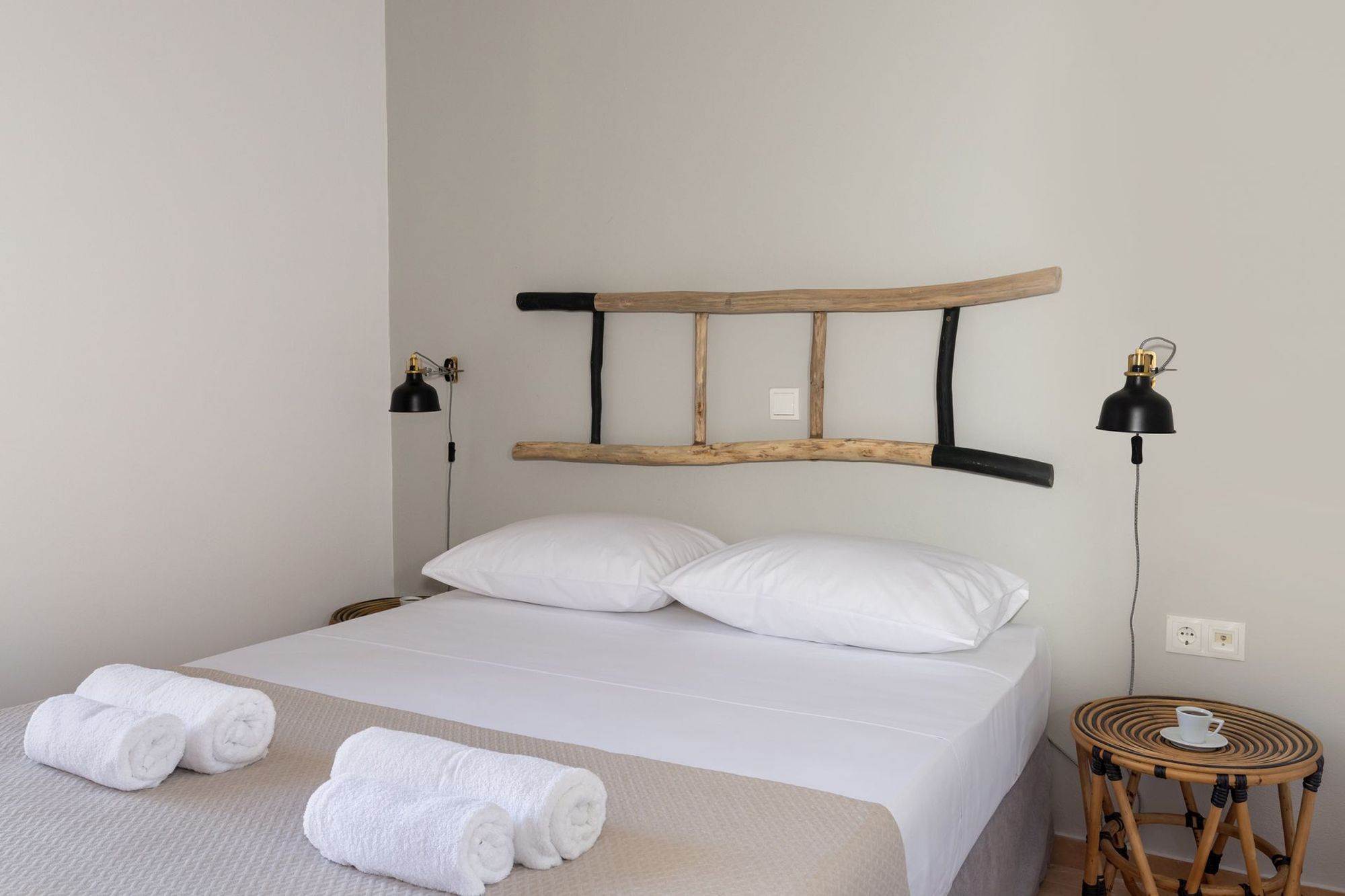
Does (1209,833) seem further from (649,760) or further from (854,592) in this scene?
(649,760)

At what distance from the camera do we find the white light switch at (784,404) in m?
2.62

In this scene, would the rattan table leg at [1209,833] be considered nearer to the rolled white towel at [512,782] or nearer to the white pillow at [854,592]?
the white pillow at [854,592]

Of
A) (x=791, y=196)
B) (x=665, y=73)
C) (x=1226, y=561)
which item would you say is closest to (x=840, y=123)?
(x=791, y=196)

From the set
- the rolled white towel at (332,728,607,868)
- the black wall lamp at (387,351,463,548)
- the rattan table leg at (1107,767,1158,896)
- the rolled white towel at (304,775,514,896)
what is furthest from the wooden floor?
the black wall lamp at (387,351,463,548)

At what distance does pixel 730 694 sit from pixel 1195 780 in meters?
0.77

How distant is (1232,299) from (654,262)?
4.64 ft

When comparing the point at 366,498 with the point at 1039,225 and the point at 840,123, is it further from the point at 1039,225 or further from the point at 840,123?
the point at 1039,225

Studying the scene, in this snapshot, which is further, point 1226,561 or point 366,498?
point 366,498

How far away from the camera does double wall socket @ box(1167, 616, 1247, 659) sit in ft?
7.02

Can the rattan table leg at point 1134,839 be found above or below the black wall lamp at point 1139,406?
below

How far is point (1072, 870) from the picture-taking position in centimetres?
228

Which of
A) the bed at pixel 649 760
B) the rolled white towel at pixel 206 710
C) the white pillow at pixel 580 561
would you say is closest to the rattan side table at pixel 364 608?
the white pillow at pixel 580 561

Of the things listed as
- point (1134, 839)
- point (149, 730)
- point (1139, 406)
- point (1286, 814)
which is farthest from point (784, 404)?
point (149, 730)

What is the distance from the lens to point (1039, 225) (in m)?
2.31
